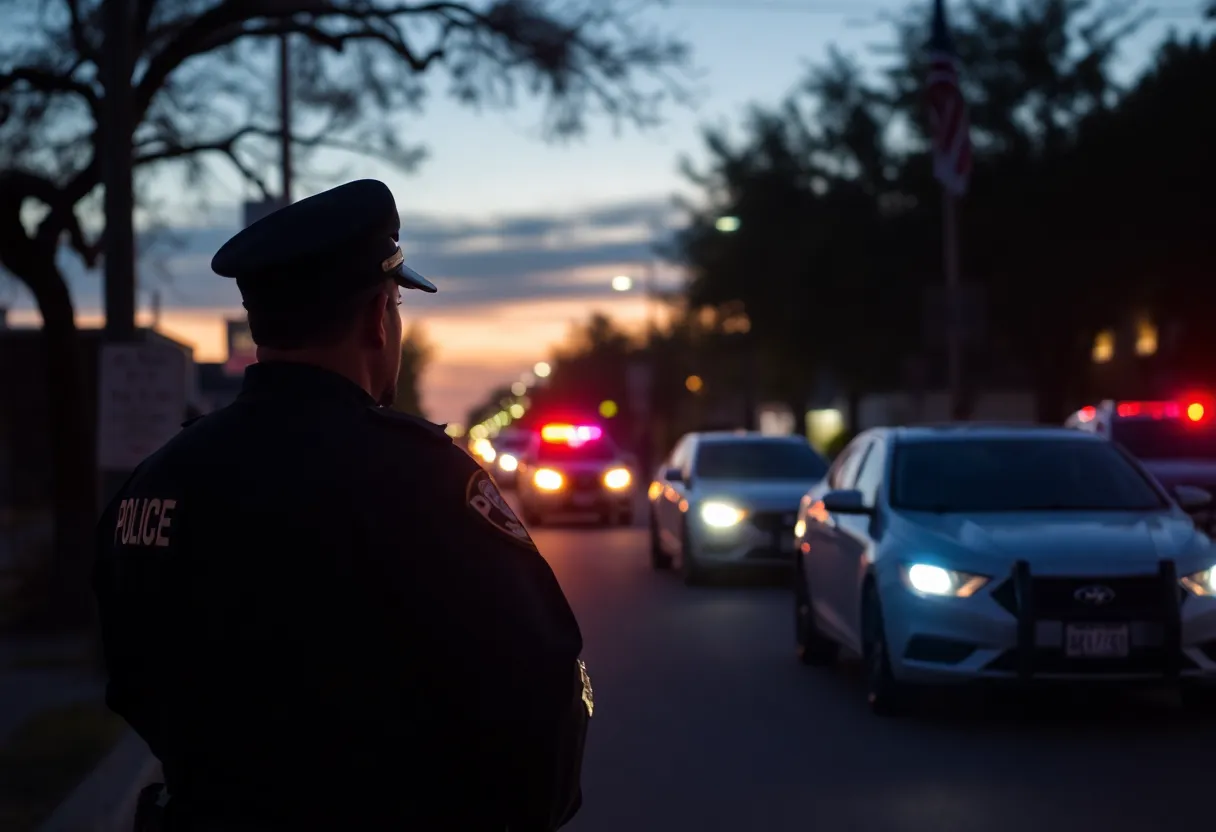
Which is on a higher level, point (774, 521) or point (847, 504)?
point (847, 504)

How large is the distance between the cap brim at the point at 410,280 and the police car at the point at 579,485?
31882 millimetres

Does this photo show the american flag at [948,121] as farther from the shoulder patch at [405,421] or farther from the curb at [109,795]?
the shoulder patch at [405,421]

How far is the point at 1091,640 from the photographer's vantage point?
10508mm

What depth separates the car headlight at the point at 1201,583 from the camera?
10.8m

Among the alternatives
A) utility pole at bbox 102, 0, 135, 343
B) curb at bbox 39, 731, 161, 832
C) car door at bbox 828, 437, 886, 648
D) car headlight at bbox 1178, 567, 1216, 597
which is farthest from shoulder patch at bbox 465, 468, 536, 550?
utility pole at bbox 102, 0, 135, 343

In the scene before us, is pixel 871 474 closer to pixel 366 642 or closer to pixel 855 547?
pixel 855 547

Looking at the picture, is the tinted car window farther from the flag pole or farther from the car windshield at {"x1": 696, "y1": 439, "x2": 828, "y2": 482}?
the flag pole

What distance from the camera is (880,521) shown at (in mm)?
11867

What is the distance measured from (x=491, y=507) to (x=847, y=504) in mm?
9625

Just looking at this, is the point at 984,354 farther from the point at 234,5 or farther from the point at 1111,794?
the point at 1111,794

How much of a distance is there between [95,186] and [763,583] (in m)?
8.26

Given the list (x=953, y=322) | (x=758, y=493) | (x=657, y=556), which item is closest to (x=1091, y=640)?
(x=758, y=493)

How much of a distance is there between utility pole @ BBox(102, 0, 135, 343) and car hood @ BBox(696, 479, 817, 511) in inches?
330

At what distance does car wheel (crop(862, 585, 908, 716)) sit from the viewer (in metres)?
11.2
